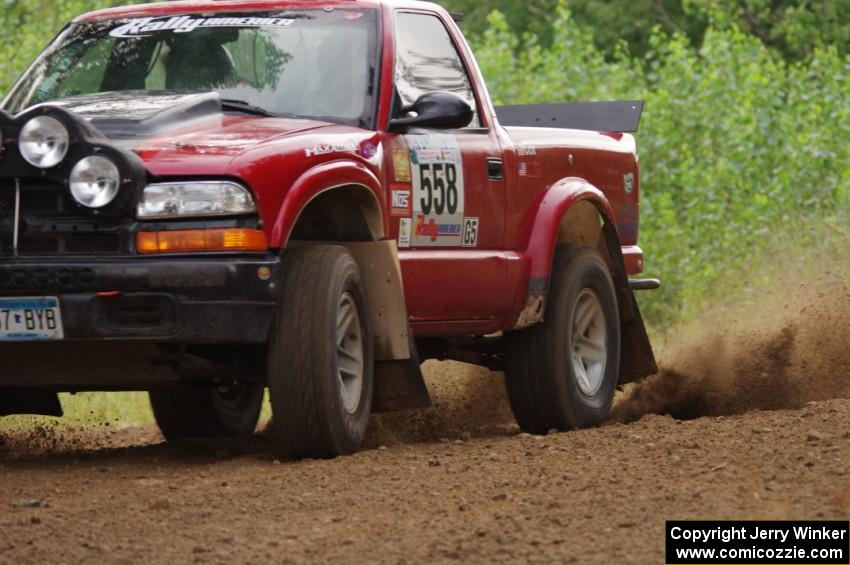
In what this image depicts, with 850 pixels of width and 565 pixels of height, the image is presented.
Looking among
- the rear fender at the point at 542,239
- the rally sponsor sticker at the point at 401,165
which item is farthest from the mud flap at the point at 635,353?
the rally sponsor sticker at the point at 401,165

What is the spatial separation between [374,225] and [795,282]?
5022 millimetres

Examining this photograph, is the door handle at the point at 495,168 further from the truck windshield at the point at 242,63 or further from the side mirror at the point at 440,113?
the truck windshield at the point at 242,63

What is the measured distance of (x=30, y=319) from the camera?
5719mm

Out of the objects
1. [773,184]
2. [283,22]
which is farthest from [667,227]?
[283,22]

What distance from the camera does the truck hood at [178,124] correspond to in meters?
5.88

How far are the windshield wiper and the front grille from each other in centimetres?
108

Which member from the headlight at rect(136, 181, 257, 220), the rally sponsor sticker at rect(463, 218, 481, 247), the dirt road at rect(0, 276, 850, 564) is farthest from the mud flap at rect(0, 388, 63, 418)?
the rally sponsor sticker at rect(463, 218, 481, 247)

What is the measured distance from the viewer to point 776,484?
5133mm

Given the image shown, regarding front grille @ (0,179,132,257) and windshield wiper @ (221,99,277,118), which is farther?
windshield wiper @ (221,99,277,118)

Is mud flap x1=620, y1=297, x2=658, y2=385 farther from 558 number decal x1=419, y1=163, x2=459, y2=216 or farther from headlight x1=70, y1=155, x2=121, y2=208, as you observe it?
headlight x1=70, y1=155, x2=121, y2=208

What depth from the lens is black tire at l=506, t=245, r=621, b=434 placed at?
7797 mm

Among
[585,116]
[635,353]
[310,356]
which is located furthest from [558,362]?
[310,356]

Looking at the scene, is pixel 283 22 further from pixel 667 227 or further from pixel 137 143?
pixel 667 227

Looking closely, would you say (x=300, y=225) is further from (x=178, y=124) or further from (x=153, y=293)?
(x=153, y=293)
